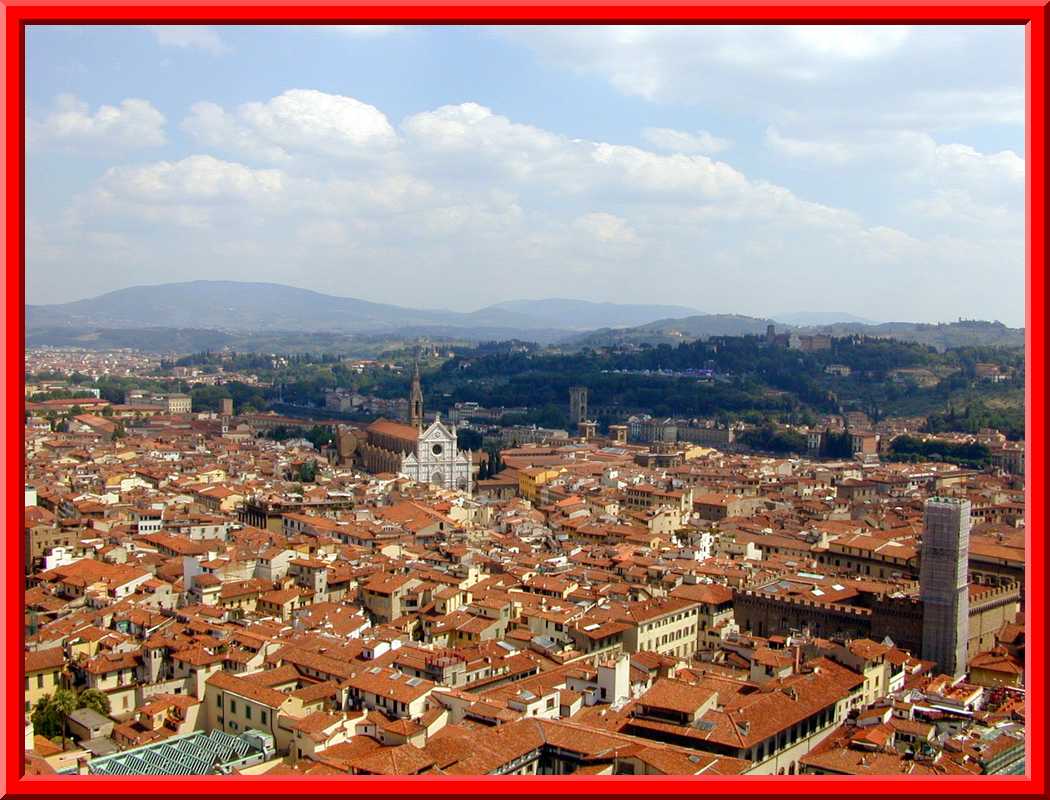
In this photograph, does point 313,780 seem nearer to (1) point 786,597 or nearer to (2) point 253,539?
(1) point 786,597

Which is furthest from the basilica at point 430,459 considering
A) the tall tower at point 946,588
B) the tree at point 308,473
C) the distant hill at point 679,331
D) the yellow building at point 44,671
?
the distant hill at point 679,331

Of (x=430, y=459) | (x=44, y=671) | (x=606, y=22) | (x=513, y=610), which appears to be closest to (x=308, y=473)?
(x=430, y=459)

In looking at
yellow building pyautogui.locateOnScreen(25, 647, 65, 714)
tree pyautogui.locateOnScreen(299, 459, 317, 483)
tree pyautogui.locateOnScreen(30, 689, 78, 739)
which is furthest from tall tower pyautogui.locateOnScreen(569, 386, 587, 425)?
tree pyautogui.locateOnScreen(30, 689, 78, 739)

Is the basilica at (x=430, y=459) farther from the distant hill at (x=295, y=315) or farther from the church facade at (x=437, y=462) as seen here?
the distant hill at (x=295, y=315)

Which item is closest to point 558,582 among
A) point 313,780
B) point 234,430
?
point 313,780

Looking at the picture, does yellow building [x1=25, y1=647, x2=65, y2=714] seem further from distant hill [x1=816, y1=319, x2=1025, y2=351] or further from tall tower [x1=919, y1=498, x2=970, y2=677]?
distant hill [x1=816, y1=319, x2=1025, y2=351]

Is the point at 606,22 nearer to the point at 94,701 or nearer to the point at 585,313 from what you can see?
the point at 94,701
